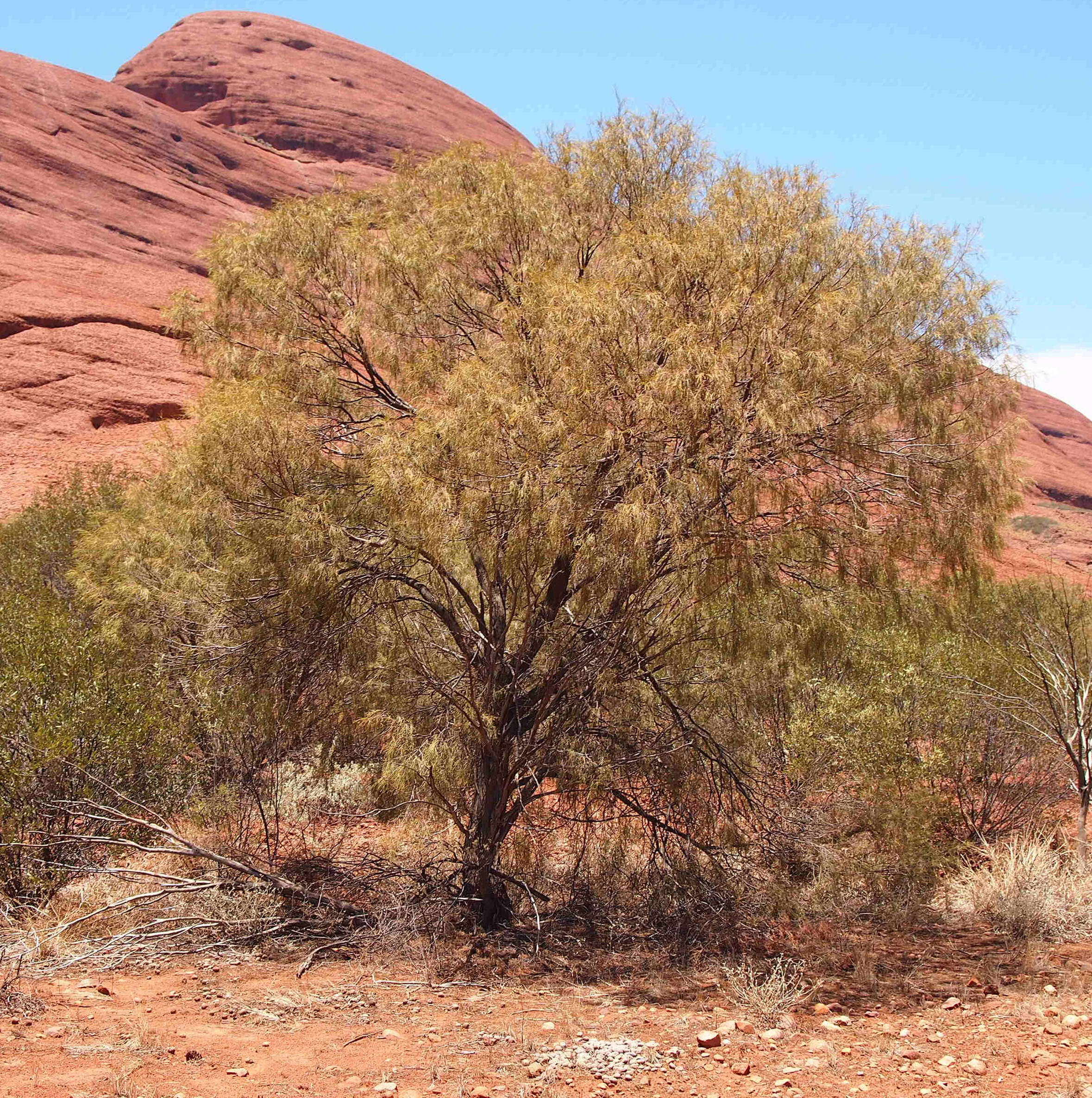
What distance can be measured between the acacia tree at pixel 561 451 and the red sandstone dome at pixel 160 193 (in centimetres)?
118

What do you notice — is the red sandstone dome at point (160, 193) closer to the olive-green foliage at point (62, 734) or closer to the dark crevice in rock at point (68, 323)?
the dark crevice in rock at point (68, 323)

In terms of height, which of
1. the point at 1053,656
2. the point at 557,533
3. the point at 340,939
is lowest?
the point at 340,939

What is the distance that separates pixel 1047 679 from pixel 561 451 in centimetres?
862

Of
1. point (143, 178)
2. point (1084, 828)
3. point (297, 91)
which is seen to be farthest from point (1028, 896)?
point (297, 91)

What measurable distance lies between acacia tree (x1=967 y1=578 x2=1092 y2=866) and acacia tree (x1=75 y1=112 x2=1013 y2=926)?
4935 millimetres

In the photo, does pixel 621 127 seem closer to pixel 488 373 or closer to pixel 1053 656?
pixel 488 373

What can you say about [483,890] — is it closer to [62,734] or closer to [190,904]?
[190,904]

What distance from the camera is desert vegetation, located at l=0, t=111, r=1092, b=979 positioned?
669 cm

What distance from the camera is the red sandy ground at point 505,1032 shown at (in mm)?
5109

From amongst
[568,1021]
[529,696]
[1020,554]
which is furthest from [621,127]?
[1020,554]

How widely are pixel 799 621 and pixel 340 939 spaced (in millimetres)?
4352

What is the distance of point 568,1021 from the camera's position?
6.23 m

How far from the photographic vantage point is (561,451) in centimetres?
667

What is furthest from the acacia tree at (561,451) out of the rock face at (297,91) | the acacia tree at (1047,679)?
the rock face at (297,91)
